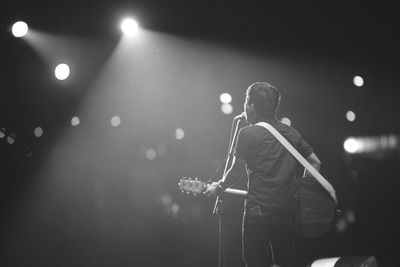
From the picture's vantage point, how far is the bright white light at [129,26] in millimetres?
6379

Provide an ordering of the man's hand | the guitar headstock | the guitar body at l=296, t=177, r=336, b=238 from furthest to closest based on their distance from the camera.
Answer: the guitar headstock → the man's hand → the guitar body at l=296, t=177, r=336, b=238

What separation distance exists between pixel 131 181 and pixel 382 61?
465cm

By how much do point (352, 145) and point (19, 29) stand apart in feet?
19.5

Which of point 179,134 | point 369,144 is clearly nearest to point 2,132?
point 179,134

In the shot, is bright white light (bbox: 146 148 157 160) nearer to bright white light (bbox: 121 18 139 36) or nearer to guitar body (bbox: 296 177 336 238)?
bright white light (bbox: 121 18 139 36)

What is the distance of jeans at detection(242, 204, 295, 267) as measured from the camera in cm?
271

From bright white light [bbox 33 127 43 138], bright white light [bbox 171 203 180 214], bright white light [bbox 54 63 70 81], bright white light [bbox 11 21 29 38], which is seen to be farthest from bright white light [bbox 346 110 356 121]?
Answer: bright white light [bbox 11 21 29 38]

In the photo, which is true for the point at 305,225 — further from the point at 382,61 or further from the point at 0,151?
the point at 0,151

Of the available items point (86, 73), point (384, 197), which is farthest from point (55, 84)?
point (384, 197)

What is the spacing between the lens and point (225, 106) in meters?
6.34

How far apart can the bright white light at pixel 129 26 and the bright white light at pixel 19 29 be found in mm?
1528

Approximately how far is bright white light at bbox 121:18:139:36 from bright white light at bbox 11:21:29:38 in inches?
60.2

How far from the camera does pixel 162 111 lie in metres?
6.78

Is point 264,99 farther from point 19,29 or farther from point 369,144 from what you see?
point 369,144
